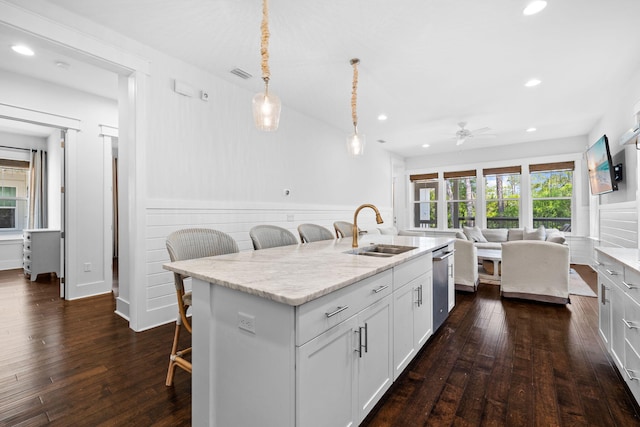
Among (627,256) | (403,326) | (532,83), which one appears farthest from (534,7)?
(403,326)

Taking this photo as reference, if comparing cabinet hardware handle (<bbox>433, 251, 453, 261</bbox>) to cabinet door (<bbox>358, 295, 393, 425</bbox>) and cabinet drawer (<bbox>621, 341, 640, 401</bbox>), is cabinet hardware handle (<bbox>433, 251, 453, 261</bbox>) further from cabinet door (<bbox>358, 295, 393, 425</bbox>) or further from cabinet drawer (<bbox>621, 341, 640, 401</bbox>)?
cabinet drawer (<bbox>621, 341, 640, 401</bbox>)

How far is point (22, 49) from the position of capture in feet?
9.55

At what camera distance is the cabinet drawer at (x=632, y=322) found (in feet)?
5.08

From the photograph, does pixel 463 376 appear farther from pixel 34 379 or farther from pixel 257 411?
pixel 34 379

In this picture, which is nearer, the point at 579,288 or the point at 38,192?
the point at 579,288

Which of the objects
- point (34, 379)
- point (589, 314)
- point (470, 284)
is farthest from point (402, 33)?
point (34, 379)

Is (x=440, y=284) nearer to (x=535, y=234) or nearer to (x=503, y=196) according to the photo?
(x=535, y=234)

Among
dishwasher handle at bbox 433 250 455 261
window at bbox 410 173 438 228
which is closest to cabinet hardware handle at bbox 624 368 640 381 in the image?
dishwasher handle at bbox 433 250 455 261

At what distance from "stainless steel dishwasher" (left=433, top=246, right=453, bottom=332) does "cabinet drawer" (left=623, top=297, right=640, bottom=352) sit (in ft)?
3.76

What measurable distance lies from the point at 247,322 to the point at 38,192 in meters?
7.51

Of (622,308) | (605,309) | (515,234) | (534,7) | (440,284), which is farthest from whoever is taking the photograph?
(515,234)

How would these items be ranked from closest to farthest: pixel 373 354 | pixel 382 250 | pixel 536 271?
pixel 373 354 < pixel 382 250 < pixel 536 271

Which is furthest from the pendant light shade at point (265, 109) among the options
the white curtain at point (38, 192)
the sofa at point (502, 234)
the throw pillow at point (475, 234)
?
the white curtain at point (38, 192)

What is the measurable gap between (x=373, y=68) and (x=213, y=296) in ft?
10.1
